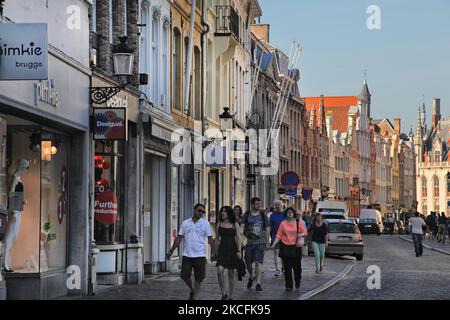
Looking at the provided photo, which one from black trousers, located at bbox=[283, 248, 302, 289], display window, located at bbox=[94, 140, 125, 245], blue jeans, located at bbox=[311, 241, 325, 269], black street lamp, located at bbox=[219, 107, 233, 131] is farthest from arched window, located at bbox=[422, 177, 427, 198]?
black trousers, located at bbox=[283, 248, 302, 289]

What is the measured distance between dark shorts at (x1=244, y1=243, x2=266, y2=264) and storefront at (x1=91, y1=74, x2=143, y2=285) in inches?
96.0

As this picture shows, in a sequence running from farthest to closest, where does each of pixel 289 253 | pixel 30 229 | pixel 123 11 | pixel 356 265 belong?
pixel 356 265, pixel 123 11, pixel 289 253, pixel 30 229

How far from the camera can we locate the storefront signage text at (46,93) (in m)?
16.9

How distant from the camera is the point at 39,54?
45.4 ft

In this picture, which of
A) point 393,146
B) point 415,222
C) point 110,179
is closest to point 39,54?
point 110,179

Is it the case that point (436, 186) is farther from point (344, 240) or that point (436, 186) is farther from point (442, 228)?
point (344, 240)

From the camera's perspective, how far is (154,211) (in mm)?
27016

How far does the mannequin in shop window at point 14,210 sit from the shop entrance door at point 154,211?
27.0 ft

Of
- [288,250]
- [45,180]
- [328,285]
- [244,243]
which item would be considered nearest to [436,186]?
[328,285]

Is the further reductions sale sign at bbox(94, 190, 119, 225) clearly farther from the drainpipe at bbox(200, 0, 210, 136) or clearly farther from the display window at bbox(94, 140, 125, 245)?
the drainpipe at bbox(200, 0, 210, 136)

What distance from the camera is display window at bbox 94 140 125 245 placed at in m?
21.9

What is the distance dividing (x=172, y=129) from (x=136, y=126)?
299 cm

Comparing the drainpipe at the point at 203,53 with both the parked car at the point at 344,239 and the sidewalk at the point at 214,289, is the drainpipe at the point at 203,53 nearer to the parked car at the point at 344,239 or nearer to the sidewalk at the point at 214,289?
the parked car at the point at 344,239
